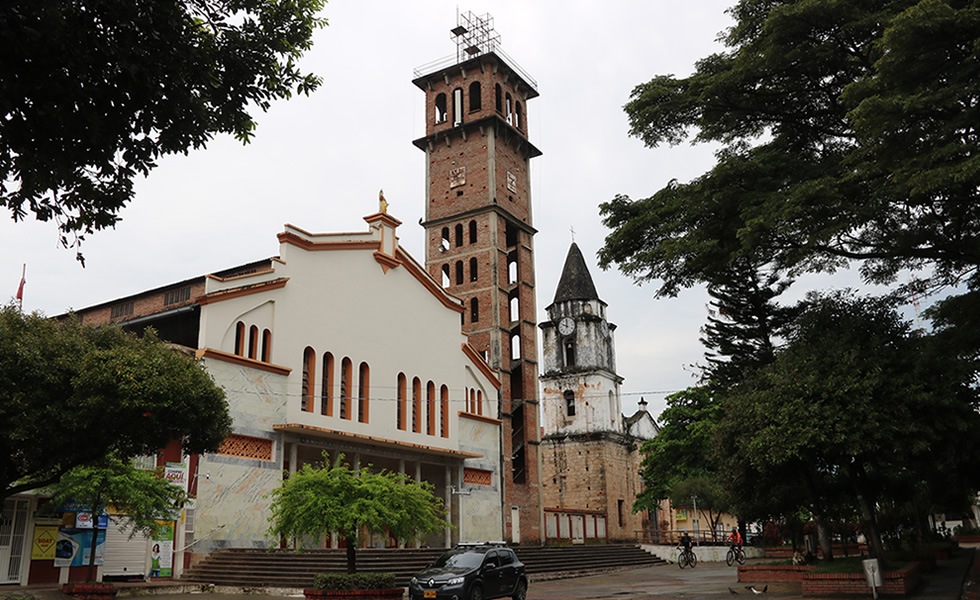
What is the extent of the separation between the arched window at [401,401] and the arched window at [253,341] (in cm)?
668

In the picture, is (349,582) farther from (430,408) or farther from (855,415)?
(430,408)

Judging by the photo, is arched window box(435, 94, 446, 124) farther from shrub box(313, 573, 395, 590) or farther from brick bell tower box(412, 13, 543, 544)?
shrub box(313, 573, 395, 590)

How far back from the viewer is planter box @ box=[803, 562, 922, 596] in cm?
1536

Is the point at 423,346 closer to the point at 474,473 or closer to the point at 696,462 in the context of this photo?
the point at 474,473

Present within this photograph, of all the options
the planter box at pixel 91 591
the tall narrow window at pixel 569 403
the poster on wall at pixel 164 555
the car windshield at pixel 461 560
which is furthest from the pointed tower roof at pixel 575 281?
the planter box at pixel 91 591

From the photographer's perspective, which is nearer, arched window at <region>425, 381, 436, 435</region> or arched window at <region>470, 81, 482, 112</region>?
arched window at <region>425, 381, 436, 435</region>

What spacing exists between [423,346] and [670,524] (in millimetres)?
35309

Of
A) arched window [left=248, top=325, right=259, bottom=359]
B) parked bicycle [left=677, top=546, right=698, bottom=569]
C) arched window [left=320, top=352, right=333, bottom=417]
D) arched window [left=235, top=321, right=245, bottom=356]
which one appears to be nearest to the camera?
arched window [left=235, top=321, right=245, bottom=356]

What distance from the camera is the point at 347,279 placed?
1147 inches

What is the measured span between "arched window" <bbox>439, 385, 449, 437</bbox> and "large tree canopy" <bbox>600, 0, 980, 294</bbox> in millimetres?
16748

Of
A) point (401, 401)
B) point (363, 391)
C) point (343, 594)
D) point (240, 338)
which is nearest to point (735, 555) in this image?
point (401, 401)

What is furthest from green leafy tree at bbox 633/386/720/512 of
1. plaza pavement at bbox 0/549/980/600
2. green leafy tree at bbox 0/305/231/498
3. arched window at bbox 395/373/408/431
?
green leafy tree at bbox 0/305/231/498

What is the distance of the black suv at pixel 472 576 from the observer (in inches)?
609

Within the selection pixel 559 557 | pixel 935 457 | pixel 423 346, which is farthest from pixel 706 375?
pixel 935 457
